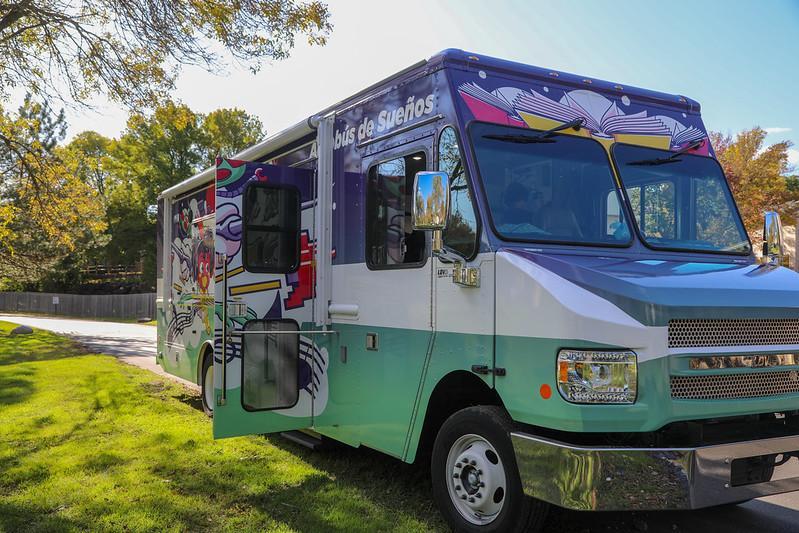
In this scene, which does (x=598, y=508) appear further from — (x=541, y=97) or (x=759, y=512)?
(x=541, y=97)

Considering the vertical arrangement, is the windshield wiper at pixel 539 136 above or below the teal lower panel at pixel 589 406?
above

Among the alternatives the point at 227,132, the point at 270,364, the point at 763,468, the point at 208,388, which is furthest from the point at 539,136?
the point at 227,132

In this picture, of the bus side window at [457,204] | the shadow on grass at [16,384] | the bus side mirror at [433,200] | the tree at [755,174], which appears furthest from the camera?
the tree at [755,174]

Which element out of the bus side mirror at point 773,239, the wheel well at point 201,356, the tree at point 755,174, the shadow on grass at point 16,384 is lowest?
the shadow on grass at point 16,384

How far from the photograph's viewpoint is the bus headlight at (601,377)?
3.47 metres

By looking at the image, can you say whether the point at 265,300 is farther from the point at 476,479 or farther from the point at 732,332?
the point at 732,332

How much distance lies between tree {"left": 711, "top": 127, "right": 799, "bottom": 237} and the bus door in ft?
56.2

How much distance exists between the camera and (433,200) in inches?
155

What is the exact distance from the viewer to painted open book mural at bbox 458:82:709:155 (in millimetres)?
4488

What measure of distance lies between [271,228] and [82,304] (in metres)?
46.9

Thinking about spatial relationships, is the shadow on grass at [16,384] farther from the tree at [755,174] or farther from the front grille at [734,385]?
the tree at [755,174]

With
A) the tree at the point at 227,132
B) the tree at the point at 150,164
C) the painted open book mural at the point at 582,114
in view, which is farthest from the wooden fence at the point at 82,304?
the painted open book mural at the point at 582,114

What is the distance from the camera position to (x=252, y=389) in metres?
5.65

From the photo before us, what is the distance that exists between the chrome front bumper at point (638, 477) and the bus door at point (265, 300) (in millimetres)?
2764
